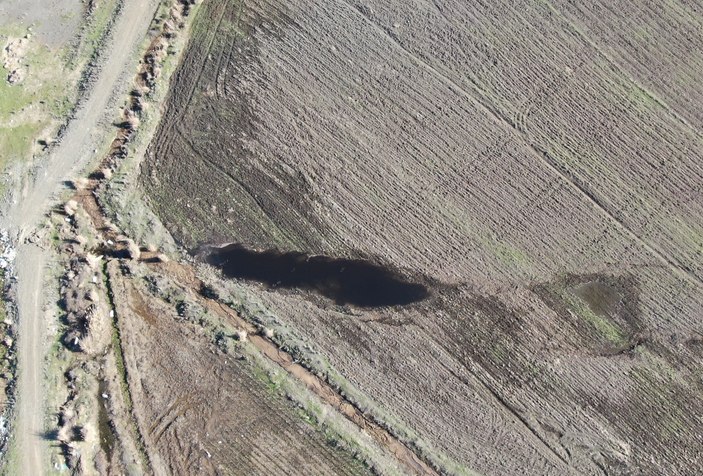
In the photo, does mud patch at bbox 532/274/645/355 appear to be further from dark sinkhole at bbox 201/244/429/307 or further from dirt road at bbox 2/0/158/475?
dirt road at bbox 2/0/158/475

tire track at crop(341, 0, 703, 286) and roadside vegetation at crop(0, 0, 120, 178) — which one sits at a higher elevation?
tire track at crop(341, 0, 703, 286)

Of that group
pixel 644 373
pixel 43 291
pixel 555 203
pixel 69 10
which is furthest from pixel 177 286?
pixel 644 373

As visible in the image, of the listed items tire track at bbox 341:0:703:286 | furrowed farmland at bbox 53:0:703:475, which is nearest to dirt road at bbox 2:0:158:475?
furrowed farmland at bbox 53:0:703:475

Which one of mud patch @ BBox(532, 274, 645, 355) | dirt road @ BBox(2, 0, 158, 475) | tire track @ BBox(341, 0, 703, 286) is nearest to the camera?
dirt road @ BBox(2, 0, 158, 475)

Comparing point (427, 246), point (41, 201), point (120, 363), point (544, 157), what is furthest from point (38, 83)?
point (544, 157)

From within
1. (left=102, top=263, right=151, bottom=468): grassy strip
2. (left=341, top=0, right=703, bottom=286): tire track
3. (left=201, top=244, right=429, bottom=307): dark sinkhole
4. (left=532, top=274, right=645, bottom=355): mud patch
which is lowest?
(left=102, top=263, right=151, bottom=468): grassy strip

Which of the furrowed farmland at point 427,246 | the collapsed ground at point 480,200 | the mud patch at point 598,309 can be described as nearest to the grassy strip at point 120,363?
the furrowed farmland at point 427,246

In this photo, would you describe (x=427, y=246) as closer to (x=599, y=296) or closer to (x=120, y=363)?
(x=599, y=296)
